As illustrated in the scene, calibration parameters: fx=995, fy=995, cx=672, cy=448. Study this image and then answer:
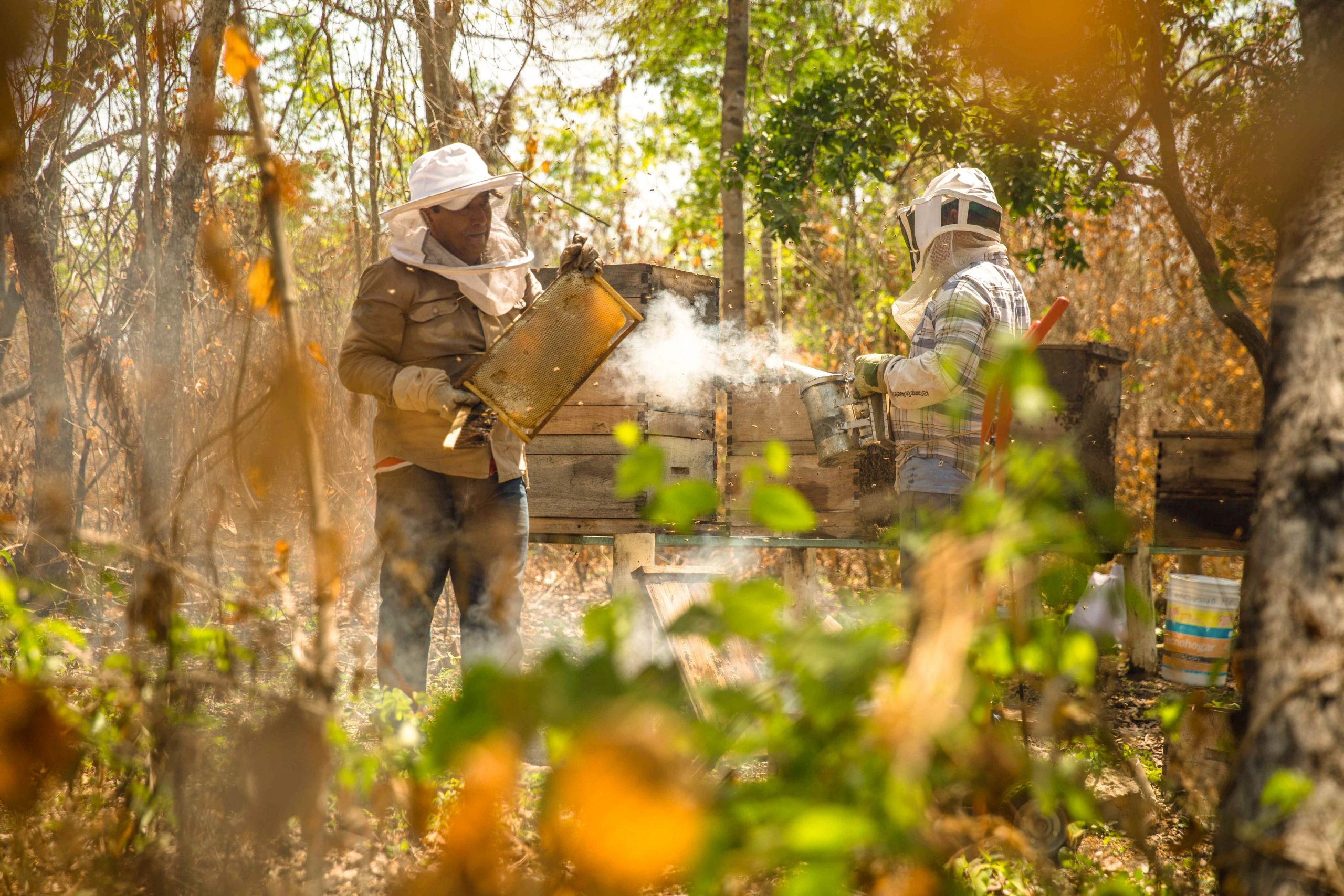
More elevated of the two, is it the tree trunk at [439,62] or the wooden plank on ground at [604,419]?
the tree trunk at [439,62]

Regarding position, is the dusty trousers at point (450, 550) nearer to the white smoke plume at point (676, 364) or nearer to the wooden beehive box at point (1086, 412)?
the white smoke plume at point (676, 364)

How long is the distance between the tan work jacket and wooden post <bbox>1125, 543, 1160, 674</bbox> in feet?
11.7

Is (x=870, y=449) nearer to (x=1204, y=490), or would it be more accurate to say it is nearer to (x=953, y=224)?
(x=953, y=224)

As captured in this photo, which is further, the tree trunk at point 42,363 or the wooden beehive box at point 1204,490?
the wooden beehive box at point 1204,490

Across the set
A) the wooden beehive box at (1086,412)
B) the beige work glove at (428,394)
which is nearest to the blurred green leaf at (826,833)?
the beige work glove at (428,394)

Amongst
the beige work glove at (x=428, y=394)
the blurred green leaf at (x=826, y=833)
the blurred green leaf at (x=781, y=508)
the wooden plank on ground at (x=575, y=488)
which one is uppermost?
the beige work glove at (x=428, y=394)

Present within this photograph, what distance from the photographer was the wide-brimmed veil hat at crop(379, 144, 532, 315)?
3.17 meters

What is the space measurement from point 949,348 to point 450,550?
1652 millimetres

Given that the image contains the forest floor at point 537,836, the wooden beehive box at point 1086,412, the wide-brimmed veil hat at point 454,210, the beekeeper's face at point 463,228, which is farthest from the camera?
the wooden beehive box at point 1086,412

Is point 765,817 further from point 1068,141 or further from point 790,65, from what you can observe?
point 790,65

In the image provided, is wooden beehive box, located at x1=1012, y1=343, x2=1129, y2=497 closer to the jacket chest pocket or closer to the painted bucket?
the painted bucket

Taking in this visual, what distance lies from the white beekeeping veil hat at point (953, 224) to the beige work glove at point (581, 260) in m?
1.03

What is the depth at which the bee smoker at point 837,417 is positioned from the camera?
3.77 metres

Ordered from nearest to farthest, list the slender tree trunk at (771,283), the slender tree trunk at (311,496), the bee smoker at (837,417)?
the slender tree trunk at (311,496)
the bee smoker at (837,417)
the slender tree trunk at (771,283)
